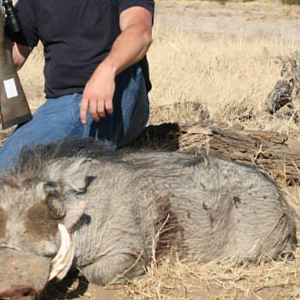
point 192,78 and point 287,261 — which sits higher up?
point 287,261

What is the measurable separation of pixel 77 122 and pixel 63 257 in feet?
4.27

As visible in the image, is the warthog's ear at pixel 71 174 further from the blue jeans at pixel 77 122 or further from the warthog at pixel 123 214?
the blue jeans at pixel 77 122

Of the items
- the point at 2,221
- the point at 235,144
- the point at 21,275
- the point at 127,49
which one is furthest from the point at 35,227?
the point at 235,144

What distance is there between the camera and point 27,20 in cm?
488

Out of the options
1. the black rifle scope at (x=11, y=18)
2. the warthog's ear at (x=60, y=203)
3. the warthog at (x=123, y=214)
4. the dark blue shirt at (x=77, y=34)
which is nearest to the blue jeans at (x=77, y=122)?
the dark blue shirt at (x=77, y=34)

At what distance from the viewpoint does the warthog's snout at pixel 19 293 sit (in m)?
3.27

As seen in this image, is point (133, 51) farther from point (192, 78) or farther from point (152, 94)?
point (192, 78)

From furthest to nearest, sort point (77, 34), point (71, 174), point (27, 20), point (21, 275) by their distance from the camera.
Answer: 1. point (27, 20)
2. point (77, 34)
3. point (71, 174)
4. point (21, 275)

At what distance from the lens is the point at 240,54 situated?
12664mm

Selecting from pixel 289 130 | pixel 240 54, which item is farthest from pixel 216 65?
pixel 289 130

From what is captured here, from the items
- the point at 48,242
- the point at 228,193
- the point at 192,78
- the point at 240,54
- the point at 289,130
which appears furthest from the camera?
the point at 240,54

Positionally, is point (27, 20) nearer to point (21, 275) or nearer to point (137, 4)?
point (137, 4)

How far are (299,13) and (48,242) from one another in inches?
1158

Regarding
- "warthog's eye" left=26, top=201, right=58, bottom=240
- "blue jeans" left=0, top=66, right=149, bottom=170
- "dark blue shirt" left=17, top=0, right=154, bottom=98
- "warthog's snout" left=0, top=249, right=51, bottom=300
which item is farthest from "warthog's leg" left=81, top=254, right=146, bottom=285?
"dark blue shirt" left=17, top=0, right=154, bottom=98
